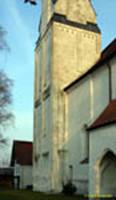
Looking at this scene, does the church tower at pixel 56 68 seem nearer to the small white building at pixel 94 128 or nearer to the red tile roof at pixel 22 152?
the small white building at pixel 94 128

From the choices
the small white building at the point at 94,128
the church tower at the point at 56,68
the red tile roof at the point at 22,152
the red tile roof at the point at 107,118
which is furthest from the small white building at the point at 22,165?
the red tile roof at the point at 107,118

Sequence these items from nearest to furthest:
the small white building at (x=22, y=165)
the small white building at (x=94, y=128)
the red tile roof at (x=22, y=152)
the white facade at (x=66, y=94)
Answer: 1. the small white building at (x=94, y=128)
2. the white facade at (x=66, y=94)
3. the small white building at (x=22, y=165)
4. the red tile roof at (x=22, y=152)

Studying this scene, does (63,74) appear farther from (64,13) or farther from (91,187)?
(91,187)

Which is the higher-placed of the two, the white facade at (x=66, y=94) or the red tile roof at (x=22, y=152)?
the white facade at (x=66, y=94)

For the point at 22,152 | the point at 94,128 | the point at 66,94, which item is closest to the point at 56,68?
the point at 66,94

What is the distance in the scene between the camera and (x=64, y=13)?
32875 mm

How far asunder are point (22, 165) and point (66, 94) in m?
21.7

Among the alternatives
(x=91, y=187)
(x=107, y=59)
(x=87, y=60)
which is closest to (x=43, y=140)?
(x=87, y=60)

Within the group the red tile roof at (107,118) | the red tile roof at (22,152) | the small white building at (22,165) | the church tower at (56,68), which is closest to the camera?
the red tile roof at (107,118)

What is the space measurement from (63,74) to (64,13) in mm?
6178

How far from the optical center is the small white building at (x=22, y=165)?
4769 cm

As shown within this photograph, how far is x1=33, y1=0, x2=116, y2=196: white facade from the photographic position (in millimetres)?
24938

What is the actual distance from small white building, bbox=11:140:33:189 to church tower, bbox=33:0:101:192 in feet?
47.8

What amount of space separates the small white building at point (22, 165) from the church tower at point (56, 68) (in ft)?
47.8
